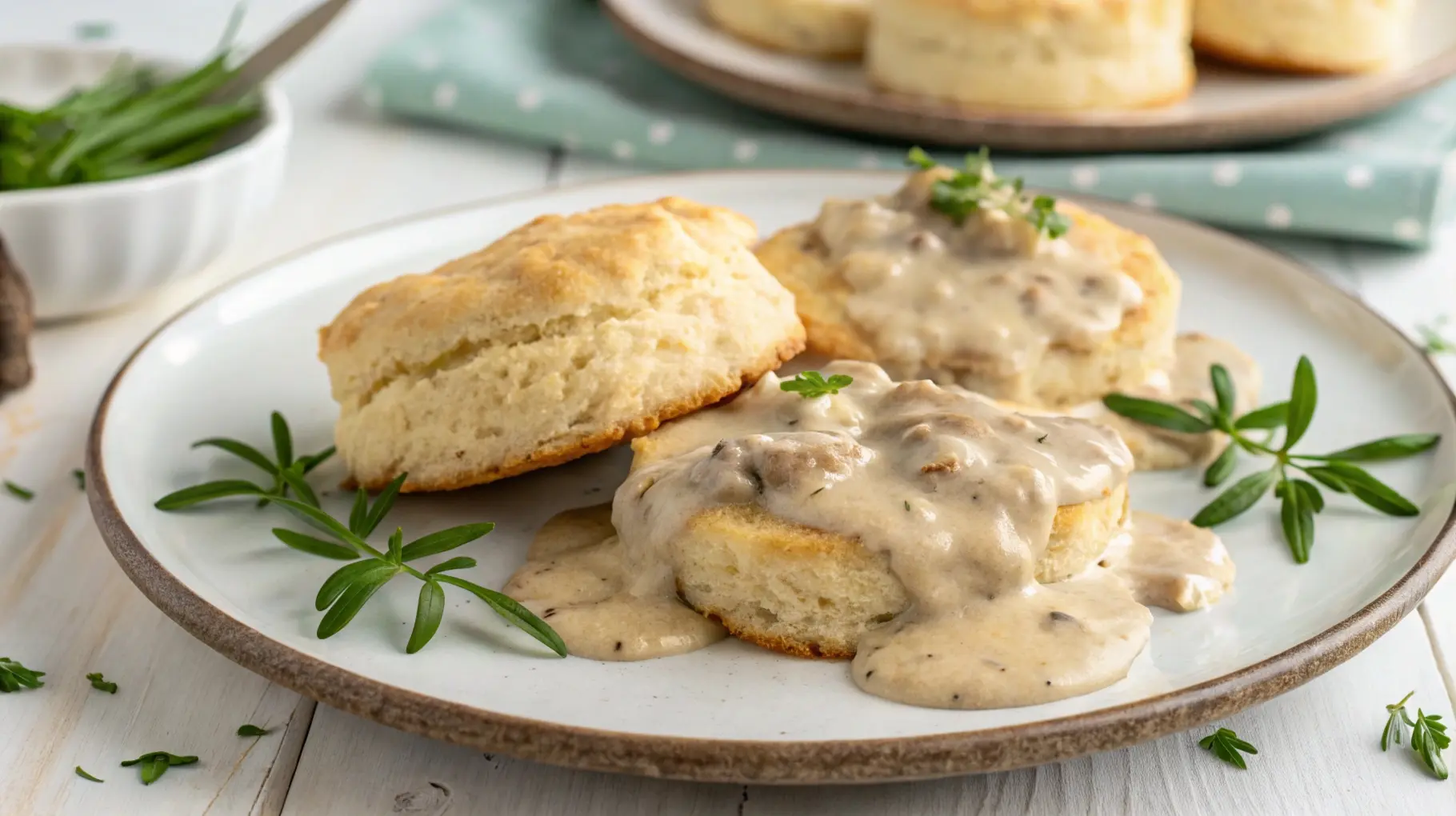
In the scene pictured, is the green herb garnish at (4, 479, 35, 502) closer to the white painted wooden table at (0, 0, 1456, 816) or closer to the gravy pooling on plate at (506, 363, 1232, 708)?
the white painted wooden table at (0, 0, 1456, 816)

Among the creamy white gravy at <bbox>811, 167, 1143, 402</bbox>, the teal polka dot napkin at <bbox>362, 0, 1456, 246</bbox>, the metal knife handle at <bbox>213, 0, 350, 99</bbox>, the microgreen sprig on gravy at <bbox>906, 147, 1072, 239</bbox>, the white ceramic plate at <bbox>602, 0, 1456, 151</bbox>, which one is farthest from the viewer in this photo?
the white ceramic plate at <bbox>602, 0, 1456, 151</bbox>

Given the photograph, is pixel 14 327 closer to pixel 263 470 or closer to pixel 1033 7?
pixel 263 470

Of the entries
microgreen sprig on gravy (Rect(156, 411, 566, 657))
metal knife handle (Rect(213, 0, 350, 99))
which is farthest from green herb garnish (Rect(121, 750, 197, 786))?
metal knife handle (Rect(213, 0, 350, 99))

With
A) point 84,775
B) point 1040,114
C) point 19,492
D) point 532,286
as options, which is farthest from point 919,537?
point 1040,114

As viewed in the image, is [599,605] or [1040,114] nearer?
[599,605]

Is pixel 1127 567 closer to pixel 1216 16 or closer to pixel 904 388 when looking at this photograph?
pixel 904 388

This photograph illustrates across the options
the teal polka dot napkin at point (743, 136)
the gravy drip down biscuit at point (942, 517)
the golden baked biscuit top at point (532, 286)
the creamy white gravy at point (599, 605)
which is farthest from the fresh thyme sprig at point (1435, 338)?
the creamy white gravy at point (599, 605)

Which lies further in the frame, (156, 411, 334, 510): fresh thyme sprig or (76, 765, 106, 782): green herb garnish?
(156, 411, 334, 510): fresh thyme sprig

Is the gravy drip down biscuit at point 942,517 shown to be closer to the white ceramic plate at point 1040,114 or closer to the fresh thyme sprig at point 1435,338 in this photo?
the fresh thyme sprig at point 1435,338
